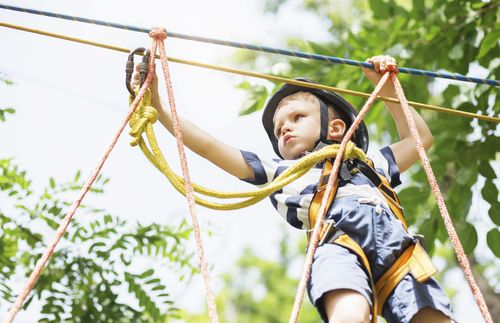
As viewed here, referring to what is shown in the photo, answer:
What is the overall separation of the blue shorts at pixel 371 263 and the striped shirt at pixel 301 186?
0.22 feet

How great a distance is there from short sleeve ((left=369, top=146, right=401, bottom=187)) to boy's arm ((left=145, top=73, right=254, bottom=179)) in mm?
465

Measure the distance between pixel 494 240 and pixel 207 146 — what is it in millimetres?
1563

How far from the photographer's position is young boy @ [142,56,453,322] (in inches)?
79.6

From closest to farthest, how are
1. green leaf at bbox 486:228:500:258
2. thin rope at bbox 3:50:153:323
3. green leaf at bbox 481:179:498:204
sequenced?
thin rope at bbox 3:50:153:323
green leaf at bbox 486:228:500:258
green leaf at bbox 481:179:498:204

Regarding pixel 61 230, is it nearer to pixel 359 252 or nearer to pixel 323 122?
pixel 359 252

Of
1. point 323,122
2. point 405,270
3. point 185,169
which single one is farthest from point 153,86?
point 405,270

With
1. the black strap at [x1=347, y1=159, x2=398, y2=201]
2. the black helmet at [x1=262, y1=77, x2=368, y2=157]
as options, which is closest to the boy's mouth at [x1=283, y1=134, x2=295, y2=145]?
the black helmet at [x1=262, y1=77, x2=368, y2=157]

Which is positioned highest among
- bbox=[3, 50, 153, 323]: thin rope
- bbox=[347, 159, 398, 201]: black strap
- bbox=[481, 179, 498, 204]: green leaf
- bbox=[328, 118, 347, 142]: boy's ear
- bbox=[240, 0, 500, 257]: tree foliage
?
bbox=[240, 0, 500, 257]: tree foliage

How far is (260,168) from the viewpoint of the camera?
8.18 ft

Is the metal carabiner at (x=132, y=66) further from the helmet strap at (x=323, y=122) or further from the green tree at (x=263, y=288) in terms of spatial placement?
the green tree at (x=263, y=288)

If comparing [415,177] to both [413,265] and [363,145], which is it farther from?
[413,265]

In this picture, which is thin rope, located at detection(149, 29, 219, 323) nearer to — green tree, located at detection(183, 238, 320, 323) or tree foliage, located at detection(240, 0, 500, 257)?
tree foliage, located at detection(240, 0, 500, 257)

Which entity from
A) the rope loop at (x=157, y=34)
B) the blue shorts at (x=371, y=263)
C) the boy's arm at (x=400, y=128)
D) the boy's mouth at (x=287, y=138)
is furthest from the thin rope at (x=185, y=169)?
the boy's arm at (x=400, y=128)

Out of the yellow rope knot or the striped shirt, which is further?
the striped shirt
